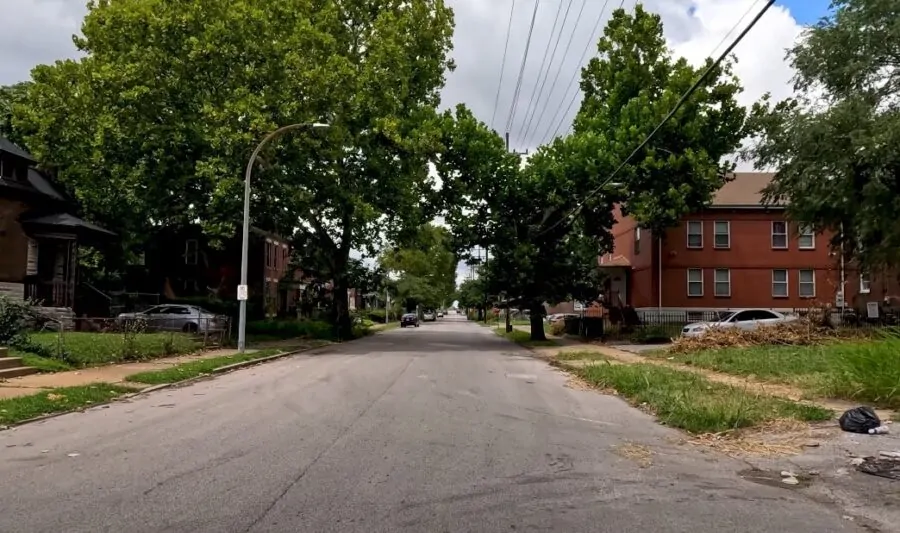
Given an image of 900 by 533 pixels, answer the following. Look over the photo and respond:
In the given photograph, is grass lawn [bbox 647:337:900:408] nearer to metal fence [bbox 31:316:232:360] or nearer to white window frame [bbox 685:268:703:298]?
metal fence [bbox 31:316:232:360]

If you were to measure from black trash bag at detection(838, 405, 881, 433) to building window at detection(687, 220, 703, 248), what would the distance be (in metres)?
34.2

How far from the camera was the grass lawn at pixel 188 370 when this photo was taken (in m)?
16.3

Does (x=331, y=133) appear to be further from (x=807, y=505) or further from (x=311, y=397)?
(x=807, y=505)

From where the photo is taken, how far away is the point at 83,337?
71.8 feet

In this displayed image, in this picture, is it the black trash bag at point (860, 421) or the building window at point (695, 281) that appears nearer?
the black trash bag at point (860, 421)

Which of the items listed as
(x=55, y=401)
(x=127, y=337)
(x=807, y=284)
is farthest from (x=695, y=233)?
(x=55, y=401)

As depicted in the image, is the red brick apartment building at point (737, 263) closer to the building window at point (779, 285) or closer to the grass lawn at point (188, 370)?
the building window at point (779, 285)

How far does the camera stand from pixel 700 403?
1191 centimetres

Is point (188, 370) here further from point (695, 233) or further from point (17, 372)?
point (695, 233)

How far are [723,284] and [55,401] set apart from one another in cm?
3800

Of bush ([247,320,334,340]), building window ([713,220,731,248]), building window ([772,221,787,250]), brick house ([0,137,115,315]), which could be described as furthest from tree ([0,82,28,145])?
building window ([772,221,787,250])

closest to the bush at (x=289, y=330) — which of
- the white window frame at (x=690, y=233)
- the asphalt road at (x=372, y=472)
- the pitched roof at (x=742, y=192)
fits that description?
the white window frame at (x=690, y=233)

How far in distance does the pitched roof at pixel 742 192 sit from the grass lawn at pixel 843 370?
2456 cm

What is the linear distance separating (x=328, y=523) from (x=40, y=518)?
7.60 ft
